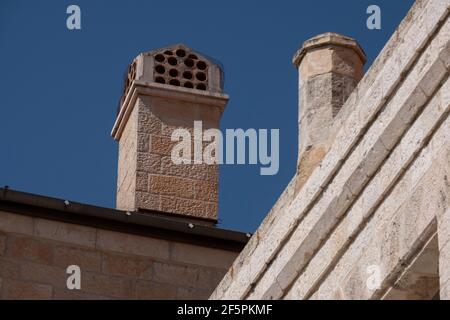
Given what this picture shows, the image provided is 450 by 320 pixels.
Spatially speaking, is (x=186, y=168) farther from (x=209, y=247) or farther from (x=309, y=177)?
(x=309, y=177)

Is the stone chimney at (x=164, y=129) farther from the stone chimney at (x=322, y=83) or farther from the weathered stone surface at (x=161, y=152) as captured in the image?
the stone chimney at (x=322, y=83)

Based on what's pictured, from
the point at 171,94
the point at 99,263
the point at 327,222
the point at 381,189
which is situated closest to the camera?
the point at 381,189

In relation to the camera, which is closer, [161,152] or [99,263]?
[99,263]

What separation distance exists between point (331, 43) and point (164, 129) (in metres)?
5.31

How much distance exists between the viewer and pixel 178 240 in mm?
12391

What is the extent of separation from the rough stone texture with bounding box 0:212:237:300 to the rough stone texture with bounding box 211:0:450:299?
139 inches

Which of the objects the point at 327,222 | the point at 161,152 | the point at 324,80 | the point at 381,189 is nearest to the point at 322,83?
the point at 324,80

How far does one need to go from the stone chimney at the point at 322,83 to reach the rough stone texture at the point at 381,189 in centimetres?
3

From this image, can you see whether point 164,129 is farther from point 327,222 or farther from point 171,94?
point 327,222

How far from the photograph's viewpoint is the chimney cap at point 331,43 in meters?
8.69

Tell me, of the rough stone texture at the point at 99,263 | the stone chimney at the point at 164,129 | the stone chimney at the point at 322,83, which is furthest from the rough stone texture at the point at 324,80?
the stone chimney at the point at 164,129

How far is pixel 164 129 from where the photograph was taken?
13883 mm

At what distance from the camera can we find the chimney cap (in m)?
8.69
